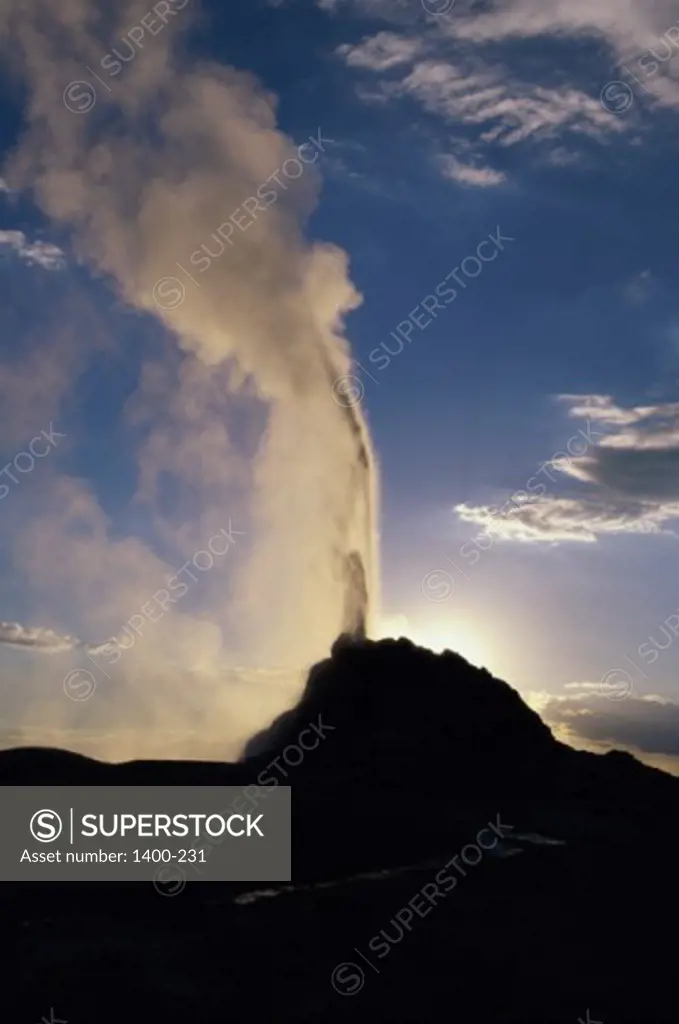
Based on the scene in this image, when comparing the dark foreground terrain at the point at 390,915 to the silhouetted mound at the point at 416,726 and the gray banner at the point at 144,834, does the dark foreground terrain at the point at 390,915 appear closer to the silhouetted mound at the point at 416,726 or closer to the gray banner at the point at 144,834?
the silhouetted mound at the point at 416,726

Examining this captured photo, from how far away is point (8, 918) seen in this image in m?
31.5

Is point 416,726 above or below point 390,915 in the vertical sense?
above

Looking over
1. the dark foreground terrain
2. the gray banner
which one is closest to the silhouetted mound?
the dark foreground terrain

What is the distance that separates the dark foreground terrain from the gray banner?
89cm

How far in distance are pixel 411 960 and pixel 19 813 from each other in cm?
1707

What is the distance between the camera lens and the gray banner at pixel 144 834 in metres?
35.1

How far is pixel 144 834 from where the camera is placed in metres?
37.5

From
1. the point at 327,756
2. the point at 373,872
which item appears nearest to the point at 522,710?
the point at 327,756

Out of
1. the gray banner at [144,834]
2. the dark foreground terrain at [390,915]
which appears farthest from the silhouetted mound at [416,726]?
the gray banner at [144,834]

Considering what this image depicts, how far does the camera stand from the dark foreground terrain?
1083 inches

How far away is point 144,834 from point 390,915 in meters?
10.7

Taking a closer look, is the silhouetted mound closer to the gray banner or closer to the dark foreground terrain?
the dark foreground terrain

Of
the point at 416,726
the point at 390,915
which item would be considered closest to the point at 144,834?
the point at 390,915

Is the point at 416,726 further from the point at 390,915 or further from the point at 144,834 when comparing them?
the point at 390,915
